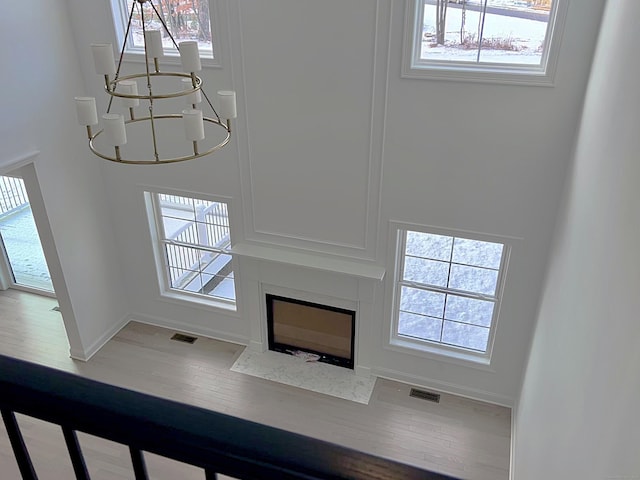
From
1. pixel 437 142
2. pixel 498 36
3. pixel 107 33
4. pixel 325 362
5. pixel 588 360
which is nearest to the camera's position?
pixel 588 360

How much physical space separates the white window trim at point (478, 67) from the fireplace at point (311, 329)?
8.76 ft

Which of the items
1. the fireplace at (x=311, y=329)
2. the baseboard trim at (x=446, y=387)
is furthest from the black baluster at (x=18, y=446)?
the baseboard trim at (x=446, y=387)

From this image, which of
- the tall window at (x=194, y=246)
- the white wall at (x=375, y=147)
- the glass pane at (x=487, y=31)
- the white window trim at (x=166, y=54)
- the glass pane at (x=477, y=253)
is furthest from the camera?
the tall window at (x=194, y=246)

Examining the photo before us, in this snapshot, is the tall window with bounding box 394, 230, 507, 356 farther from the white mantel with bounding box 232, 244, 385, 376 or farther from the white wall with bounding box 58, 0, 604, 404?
the white mantel with bounding box 232, 244, 385, 376

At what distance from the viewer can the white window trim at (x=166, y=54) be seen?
5.07 m

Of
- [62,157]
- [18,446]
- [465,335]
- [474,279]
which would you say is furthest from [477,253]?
[18,446]

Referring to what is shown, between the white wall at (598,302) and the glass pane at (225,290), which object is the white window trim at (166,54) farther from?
the white wall at (598,302)

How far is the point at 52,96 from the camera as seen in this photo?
5527mm

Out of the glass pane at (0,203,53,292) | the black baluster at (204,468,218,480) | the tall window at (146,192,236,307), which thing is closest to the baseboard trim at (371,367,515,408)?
the tall window at (146,192,236,307)

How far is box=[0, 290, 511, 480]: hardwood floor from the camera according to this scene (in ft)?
17.4

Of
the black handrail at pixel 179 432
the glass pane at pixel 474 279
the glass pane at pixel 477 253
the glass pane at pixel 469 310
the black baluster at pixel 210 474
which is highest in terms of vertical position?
the black handrail at pixel 179 432

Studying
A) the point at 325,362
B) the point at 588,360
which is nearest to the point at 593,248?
the point at 588,360

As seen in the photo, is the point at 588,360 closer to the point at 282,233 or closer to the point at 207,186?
the point at 282,233

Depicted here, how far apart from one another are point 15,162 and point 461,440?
5036mm
